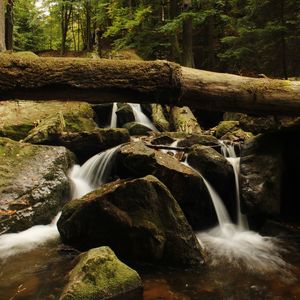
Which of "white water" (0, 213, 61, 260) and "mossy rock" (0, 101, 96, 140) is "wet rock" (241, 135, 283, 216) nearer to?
"white water" (0, 213, 61, 260)

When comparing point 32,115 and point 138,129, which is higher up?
point 32,115

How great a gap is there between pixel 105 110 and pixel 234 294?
1086 centimetres

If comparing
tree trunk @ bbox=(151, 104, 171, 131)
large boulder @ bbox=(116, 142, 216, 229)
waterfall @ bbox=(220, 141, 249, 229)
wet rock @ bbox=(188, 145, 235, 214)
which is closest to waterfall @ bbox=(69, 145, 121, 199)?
large boulder @ bbox=(116, 142, 216, 229)

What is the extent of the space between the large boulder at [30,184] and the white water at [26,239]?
0.12 m

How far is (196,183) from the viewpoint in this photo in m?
7.85

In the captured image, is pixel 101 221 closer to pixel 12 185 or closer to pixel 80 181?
pixel 12 185

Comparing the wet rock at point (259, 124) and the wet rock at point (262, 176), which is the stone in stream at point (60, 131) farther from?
the wet rock at point (262, 176)

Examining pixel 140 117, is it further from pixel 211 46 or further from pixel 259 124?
pixel 259 124

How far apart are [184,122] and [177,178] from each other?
228 inches

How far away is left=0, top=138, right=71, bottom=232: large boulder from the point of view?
712 centimetres

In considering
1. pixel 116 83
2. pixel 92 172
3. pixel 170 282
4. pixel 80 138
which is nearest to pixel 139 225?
pixel 170 282

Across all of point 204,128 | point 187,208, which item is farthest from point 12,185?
point 204,128

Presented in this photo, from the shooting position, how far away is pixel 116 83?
4.06 meters

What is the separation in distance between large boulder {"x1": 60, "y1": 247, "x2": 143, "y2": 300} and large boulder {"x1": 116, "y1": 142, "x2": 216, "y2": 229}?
2.96 meters
